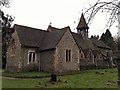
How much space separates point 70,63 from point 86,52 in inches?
483

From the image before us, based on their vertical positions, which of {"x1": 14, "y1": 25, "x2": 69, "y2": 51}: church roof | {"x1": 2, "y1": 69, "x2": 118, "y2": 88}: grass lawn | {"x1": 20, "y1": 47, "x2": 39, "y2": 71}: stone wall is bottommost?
{"x1": 2, "y1": 69, "x2": 118, "y2": 88}: grass lawn

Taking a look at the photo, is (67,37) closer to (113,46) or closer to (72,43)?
(72,43)

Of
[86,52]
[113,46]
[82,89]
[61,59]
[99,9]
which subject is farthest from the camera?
[113,46]

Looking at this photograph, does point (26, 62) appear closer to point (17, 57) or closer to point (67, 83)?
point (17, 57)

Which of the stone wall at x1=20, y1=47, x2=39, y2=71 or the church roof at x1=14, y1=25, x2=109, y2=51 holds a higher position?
the church roof at x1=14, y1=25, x2=109, y2=51

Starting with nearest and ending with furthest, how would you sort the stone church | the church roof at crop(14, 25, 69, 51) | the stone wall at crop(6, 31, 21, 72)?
1. the stone church
2. the stone wall at crop(6, 31, 21, 72)
3. the church roof at crop(14, 25, 69, 51)

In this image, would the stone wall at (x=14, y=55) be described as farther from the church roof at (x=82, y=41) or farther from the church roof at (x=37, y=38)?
the church roof at (x=82, y=41)

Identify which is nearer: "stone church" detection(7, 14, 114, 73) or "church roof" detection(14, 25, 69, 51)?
"stone church" detection(7, 14, 114, 73)

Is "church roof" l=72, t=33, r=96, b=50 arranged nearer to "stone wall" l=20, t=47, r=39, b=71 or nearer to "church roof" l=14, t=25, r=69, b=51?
"church roof" l=14, t=25, r=69, b=51

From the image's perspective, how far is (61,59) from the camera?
36000 millimetres

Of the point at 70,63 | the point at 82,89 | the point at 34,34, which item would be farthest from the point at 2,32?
the point at 82,89

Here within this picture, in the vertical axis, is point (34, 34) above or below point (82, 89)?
above

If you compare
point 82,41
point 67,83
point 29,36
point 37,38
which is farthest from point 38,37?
point 67,83

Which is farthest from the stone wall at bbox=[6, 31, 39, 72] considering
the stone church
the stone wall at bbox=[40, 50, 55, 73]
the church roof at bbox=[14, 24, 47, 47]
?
the stone wall at bbox=[40, 50, 55, 73]
